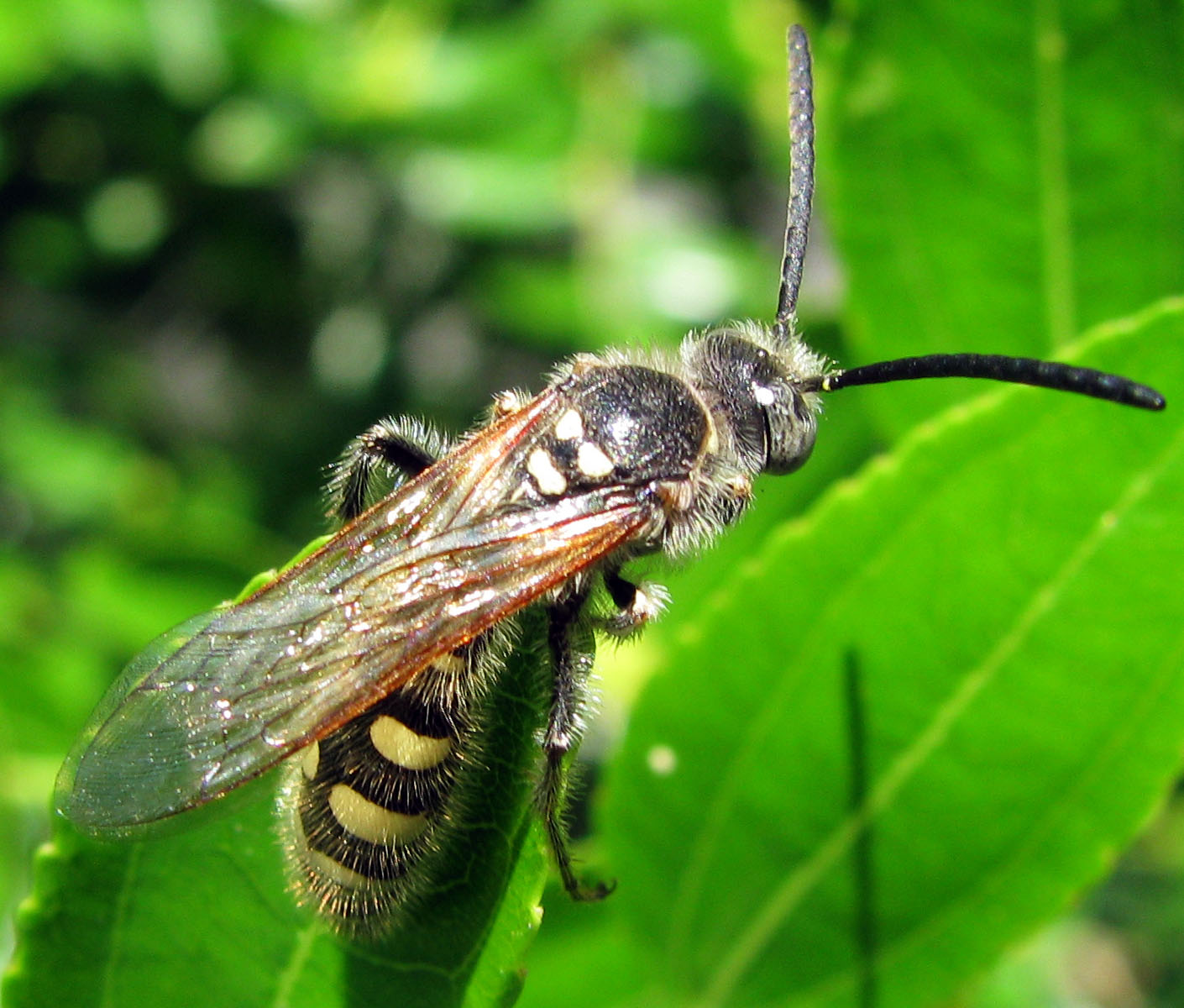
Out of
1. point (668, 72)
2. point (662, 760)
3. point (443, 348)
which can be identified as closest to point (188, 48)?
point (443, 348)

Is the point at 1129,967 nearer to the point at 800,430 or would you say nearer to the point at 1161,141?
the point at 800,430

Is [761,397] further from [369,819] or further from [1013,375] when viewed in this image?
[369,819]

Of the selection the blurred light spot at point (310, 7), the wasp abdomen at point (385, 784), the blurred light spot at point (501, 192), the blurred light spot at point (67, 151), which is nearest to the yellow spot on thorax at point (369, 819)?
the wasp abdomen at point (385, 784)

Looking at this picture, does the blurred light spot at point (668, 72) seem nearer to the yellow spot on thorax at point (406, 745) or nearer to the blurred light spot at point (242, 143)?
the blurred light spot at point (242, 143)

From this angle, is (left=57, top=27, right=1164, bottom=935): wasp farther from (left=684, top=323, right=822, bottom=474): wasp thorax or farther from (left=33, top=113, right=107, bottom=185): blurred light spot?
(left=33, top=113, right=107, bottom=185): blurred light spot

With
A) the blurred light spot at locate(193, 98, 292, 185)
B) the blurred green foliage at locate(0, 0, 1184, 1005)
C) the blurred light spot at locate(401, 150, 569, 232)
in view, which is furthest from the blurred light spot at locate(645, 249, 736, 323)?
the blurred light spot at locate(193, 98, 292, 185)

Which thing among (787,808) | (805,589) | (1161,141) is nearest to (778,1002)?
(787,808)
